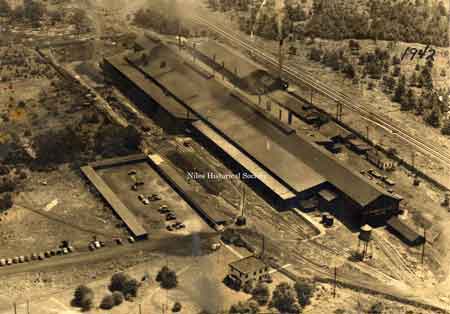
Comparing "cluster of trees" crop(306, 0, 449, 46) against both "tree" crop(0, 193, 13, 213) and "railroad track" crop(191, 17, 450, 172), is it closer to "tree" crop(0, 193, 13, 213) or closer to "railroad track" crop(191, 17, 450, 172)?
"railroad track" crop(191, 17, 450, 172)

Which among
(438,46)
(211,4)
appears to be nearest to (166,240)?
(438,46)

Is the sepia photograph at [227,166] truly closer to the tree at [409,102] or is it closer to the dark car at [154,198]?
the tree at [409,102]

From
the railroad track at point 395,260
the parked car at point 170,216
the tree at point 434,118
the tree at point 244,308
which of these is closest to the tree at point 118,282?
the tree at point 244,308

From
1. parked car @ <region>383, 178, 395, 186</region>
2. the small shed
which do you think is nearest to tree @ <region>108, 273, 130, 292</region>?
the small shed

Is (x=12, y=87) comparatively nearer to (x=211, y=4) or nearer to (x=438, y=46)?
(x=211, y=4)

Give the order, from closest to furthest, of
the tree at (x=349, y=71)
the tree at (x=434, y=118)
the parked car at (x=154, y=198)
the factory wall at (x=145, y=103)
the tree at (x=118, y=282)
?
the tree at (x=118, y=282), the parked car at (x=154, y=198), the factory wall at (x=145, y=103), the tree at (x=434, y=118), the tree at (x=349, y=71)

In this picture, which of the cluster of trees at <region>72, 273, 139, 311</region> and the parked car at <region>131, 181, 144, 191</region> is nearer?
the cluster of trees at <region>72, 273, 139, 311</region>
